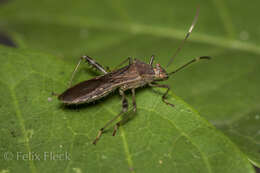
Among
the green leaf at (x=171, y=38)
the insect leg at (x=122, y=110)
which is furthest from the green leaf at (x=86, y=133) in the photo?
the green leaf at (x=171, y=38)

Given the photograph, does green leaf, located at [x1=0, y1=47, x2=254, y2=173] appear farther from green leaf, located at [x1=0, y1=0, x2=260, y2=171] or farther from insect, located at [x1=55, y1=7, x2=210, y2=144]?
green leaf, located at [x1=0, y1=0, x2=260, y2=171]

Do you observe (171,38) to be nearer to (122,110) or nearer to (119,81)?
(119,81)

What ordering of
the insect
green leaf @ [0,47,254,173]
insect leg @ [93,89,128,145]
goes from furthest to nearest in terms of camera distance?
the insect → insect leg @ [93,89,128,145] → green leaf @ [0,47,254,173]

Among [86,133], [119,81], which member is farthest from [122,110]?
[119,81]

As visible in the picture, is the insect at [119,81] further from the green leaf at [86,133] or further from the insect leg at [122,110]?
the green leaf at [86,133]

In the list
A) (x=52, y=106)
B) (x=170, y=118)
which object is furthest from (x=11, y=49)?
(x=170, y=118)

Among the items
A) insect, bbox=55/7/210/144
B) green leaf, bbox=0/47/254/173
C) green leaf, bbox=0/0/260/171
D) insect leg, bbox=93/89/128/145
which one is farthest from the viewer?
green leaf, bbox=0/0/260/171

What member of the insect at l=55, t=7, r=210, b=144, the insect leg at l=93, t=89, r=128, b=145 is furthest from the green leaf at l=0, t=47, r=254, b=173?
the insect at l=55, t=7, r=210, b=144
